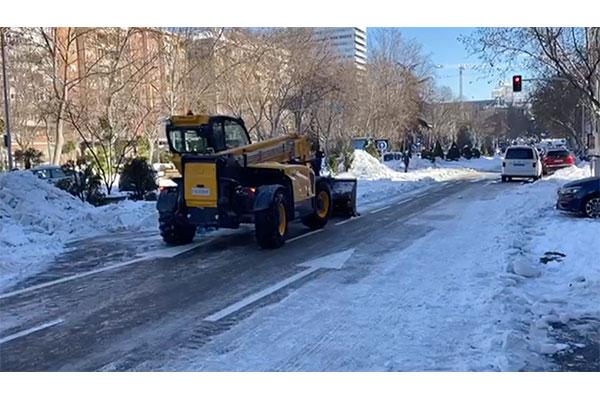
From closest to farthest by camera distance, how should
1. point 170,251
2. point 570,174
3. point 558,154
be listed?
point 170,251, point 570,174, point 558,154

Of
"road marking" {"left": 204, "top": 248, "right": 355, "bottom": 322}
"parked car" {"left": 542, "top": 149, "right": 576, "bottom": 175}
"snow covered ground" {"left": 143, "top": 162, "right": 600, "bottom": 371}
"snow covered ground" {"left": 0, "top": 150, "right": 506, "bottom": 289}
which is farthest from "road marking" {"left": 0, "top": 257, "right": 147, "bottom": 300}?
"parked car" {"left": 542, "top": 149, "right": 576, "bottom": 175}

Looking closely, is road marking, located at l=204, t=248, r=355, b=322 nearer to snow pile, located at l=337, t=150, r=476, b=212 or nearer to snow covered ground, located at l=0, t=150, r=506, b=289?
snow covered ground, located at l=0, t=150, r=506, b=289

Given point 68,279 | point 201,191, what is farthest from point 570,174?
point 68,279

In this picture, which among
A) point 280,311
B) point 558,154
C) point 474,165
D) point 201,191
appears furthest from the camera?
point 474,165

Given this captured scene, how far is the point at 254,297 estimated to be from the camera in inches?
310

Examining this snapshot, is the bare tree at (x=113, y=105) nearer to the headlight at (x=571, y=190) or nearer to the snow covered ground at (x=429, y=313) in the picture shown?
the headlight at (x=571, y=190)

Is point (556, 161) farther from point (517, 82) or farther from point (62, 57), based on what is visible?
point (62, 57)

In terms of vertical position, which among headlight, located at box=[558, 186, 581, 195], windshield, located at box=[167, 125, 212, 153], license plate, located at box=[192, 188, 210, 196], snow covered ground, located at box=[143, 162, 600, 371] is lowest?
snow covered ground, located at box=[143, 162, 600, 371]

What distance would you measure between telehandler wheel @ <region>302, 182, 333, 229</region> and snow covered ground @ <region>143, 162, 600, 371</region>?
127 inches

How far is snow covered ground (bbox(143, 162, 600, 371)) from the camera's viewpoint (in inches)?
220

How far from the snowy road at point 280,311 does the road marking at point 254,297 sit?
0.08ft

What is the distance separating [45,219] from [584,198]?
12.1 m

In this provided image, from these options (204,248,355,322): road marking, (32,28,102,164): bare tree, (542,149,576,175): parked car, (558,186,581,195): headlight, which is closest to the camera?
(204,248,355,322): road marking

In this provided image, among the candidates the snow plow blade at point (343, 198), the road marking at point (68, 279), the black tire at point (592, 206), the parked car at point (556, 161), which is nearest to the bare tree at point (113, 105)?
the snow plow blade at point (343, 198)
